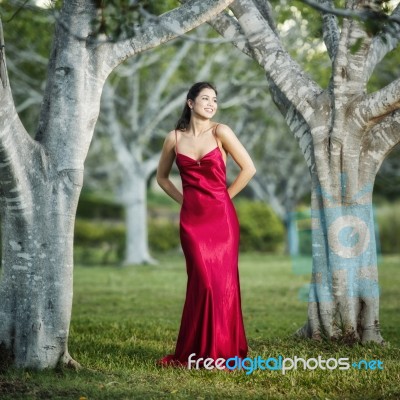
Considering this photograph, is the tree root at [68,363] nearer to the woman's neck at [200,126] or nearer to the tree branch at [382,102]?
the woman's neck at [200,126]

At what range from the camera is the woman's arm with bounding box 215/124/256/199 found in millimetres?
6168

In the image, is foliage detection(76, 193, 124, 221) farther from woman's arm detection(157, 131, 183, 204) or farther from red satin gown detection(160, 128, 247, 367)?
red satin gown detection(160, 128, 247, 367)

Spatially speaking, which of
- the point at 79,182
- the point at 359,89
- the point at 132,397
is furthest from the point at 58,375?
the point at 359,89

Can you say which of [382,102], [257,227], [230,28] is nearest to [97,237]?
[257,227]

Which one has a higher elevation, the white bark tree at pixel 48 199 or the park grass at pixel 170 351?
the white bark tree at pixel 48 199

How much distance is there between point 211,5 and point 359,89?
188 cm

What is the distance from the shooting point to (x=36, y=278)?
5.64 m

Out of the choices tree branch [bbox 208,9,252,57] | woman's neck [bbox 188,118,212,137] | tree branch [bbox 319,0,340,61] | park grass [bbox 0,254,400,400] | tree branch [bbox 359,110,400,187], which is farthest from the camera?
tree branch [bbox 319,0,340,61]

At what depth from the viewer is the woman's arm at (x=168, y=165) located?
6.38 metres

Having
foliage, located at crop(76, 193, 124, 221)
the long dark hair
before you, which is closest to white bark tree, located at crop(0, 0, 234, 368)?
the long dark hair

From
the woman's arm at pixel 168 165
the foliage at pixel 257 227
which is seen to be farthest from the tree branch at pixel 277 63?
the foliage at pixel 257 227

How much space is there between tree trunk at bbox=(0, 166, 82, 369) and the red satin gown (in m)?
1.01

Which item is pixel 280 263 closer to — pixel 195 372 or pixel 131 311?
pixel 131 311

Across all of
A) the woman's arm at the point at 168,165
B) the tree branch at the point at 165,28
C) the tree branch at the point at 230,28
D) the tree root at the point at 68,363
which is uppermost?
the tree branch at the point at 230,28
